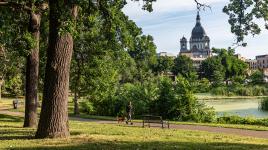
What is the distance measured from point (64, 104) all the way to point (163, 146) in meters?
3.66

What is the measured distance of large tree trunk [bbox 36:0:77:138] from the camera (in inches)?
603

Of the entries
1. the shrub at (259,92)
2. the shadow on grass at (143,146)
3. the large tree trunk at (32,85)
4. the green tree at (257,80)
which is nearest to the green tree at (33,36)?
the large tree trunk at (32,85)

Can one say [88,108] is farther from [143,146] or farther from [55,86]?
[143,146]

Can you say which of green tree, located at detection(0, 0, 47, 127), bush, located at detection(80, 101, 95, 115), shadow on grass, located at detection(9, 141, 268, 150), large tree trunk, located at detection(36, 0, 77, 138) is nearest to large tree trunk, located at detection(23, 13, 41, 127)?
green tree, located at detection(0, 0, 47, 127)

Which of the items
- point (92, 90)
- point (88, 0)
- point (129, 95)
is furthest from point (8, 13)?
point (129, 95)

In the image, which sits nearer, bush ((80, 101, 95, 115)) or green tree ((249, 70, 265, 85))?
bush ((80, 101, 95, 115))

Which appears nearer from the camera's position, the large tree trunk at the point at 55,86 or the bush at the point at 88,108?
the large tree trunk at the point at 55,86

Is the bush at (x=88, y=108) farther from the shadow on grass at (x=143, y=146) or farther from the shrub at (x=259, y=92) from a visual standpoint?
the shrub at (x=259, y=92)

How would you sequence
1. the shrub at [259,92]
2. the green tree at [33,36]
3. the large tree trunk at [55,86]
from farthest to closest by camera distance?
1. the shrub at [259,92]
2. the green tree at [33,36]
3. the large tree trunk at [55,86]

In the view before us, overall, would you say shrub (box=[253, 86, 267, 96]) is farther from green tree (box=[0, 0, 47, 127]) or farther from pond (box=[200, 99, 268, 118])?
green tree (box=[0, 0, 47, 127])

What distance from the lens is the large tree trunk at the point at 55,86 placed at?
15312 millimetres

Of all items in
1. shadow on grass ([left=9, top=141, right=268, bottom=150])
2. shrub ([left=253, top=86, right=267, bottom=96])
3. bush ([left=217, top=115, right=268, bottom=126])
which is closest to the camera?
shadow on grass ([left=9, top=141, right=268, bottom=150])

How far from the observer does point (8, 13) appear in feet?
70.8

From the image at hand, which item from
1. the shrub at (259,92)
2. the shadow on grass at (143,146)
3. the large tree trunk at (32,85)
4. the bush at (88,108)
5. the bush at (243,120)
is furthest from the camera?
the shrub at (259,92)
